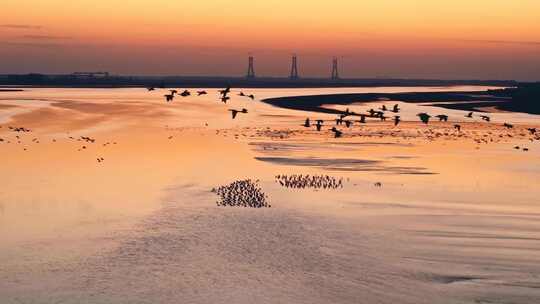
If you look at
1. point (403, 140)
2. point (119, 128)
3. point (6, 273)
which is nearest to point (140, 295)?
point (6, 273)

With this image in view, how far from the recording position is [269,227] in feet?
80.3

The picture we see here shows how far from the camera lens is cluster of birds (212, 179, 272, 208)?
28127mm

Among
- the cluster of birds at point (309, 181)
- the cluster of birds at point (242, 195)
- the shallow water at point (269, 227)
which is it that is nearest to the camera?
the shallow water at point (269, 227)

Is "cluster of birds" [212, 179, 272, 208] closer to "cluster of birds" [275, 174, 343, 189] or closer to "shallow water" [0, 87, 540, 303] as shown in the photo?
"shallow water" [0, 87, 540, 303]

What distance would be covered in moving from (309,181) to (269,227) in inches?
367

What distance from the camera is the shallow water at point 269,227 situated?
1828 centimetres

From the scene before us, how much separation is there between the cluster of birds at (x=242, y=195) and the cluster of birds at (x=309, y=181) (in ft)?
4.75

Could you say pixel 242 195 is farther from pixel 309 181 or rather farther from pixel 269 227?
pixel 269 227

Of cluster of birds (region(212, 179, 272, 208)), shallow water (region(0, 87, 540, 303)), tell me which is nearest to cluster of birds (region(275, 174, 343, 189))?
shallow water (region(0, 87, 540, 303))

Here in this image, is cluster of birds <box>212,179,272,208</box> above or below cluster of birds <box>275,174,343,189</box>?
above

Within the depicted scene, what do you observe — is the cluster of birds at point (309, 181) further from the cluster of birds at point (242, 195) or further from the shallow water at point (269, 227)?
the cluster of birds at point (242, 195)

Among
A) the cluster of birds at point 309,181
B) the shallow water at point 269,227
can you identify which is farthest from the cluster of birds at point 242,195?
the cluster of birds at point 309,181

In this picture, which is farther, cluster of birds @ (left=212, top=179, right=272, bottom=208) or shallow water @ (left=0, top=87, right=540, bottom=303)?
cluster of birds @ (left=212, top=179, right=272, bottom=208)

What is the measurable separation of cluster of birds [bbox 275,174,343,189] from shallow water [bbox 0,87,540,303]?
1.86 feet
